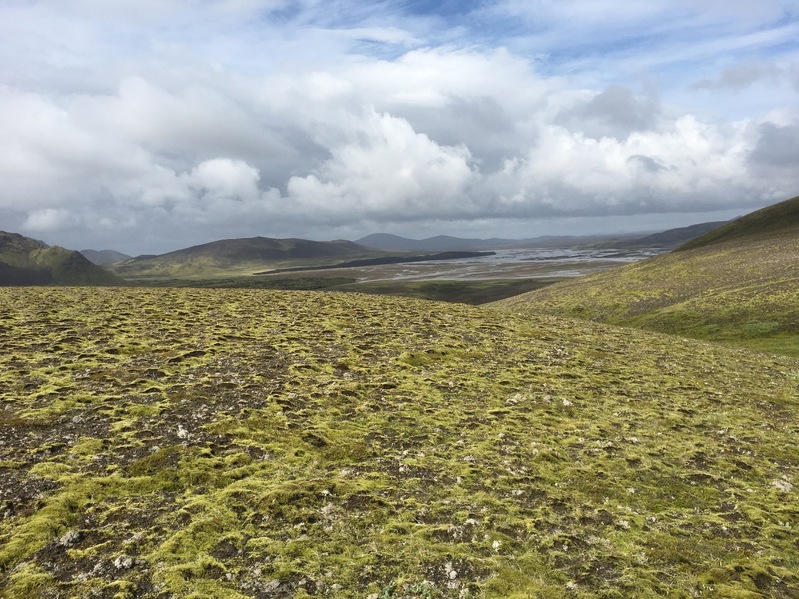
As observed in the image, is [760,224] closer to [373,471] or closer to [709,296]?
[709,296]

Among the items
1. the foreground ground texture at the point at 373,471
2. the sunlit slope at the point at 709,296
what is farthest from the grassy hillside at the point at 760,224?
the foreground ground texture at the point at 373,471

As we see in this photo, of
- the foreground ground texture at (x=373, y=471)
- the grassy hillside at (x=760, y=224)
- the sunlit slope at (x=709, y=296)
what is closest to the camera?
the foreground ground texture at (x=373, y=471)

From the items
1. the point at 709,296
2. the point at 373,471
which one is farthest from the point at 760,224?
the point at 373,471

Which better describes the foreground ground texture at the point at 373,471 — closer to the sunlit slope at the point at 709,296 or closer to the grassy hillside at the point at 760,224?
the sunlit slope at the point at 709,296

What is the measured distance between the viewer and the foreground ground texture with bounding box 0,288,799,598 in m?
9.66

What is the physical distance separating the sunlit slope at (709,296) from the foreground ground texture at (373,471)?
39.2 meters

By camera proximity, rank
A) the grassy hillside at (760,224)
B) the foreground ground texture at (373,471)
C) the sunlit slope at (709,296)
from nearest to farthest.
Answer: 1. the foreground ground texture at (373,471)
2. the sunlit slope at (709,296)
3. the grassy hillside at (760,224)

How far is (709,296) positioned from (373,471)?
266 ft

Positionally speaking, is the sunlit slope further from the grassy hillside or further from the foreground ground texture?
the foreground ground texture

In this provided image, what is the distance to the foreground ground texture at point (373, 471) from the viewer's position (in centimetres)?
966

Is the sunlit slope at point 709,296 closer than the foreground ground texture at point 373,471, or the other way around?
the foreground ground texture at point 373,471

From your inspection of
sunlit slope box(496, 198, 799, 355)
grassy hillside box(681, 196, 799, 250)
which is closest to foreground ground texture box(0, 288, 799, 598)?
sunlit slope box(496, 198, 799, 355)

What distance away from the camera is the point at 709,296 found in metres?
74.9

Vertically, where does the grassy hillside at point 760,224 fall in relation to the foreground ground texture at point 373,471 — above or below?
above
